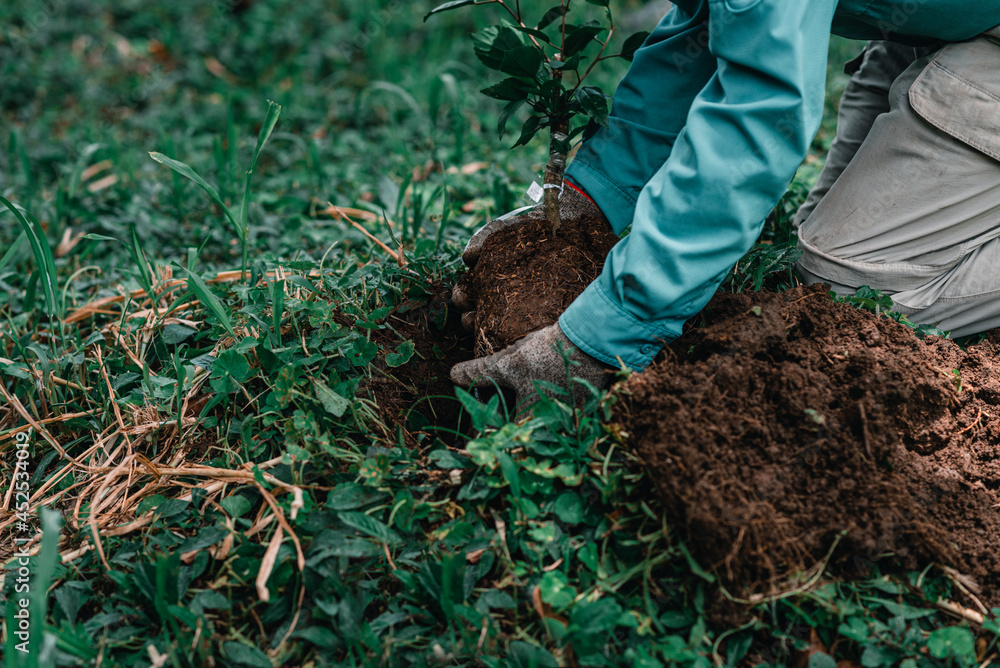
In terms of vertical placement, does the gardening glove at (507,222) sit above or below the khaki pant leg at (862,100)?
below

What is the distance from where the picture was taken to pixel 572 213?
6.18 ft

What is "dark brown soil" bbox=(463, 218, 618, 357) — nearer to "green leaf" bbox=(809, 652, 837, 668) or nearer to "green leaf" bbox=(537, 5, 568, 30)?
"green leaf" bbox=(537, 5, 568, 30)

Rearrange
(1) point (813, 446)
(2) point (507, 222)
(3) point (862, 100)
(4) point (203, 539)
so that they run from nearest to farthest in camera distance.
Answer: (1) point (813, 446) < (4) point (203, 539) < (2) point (507, 222) < (3) point (862, 100)

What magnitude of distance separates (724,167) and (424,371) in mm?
856

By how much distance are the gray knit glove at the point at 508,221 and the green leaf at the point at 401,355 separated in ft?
0.56

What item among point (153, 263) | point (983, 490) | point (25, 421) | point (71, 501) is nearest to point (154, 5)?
point (153, 263)

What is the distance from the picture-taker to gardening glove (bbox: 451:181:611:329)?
1.78 metres

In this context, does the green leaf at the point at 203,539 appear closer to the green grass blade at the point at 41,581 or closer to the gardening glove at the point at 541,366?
the green grass blade at the point at 41,581

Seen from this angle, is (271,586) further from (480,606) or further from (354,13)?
(354,13)

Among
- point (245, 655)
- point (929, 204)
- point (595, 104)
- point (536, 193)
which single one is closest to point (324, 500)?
point (245, 655)

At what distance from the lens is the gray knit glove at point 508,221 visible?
1.79 meters

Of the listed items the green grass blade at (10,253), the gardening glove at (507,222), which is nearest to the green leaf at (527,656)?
the gardening glove at (507,222)

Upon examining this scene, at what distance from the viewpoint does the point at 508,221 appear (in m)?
1.88

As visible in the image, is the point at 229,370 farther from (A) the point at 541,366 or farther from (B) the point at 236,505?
(A) the point at 541,366
